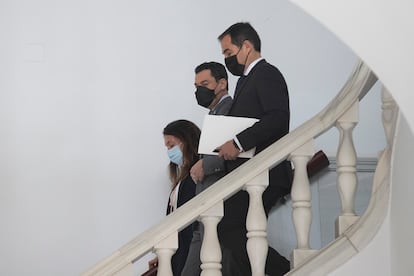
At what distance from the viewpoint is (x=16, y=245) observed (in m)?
6.29

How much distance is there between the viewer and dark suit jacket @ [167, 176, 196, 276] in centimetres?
489

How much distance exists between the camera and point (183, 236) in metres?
4.96

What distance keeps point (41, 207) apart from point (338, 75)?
2.03m

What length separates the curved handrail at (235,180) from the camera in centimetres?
410

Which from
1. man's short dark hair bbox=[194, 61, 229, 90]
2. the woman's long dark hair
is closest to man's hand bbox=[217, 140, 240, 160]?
man's short dark hair bbox=[194, 61, 229, 90]

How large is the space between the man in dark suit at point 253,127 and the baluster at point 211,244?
234 millimetres

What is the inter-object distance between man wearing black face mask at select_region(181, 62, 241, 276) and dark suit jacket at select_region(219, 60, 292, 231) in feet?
0.45

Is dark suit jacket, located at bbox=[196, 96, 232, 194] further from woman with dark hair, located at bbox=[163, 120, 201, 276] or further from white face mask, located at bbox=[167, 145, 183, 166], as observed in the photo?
white face mask, located at bbox=[167, 145, 183, 166]

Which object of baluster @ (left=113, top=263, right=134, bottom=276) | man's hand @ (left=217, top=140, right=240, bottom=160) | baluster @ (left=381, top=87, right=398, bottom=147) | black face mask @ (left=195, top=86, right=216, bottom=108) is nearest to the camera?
baluster @ (left=113, top=263, right=134, bottom=276)

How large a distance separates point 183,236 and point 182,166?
37cm

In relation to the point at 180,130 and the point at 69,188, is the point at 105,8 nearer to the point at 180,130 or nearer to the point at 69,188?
the point at 69,188

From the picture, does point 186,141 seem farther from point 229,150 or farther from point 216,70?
point 229,150

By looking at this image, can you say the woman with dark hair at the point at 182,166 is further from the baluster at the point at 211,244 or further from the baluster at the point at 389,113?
the baluster at the point at 389,113

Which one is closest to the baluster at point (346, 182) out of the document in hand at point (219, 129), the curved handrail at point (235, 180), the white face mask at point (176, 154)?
the curved handrail at point (235, 180)
